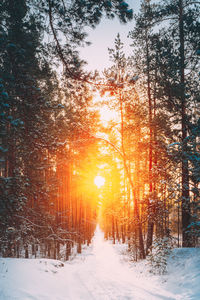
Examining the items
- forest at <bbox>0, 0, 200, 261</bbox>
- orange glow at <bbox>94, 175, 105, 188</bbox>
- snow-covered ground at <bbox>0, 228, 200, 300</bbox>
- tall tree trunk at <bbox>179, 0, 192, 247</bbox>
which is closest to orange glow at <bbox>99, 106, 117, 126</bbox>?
forest at <bbox>0, 0, 200, 261</bbox>

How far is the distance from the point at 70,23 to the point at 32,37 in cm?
137

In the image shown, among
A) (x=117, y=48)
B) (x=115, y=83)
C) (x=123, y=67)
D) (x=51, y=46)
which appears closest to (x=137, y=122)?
(x=123, y=67)

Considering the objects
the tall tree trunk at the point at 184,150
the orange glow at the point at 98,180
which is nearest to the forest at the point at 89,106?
the tall tree trunk at the point at 184,150

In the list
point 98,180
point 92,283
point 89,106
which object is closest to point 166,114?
point 89,106

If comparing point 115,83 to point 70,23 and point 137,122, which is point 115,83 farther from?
point 137,122

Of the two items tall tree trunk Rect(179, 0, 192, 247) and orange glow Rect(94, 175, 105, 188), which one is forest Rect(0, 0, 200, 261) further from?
orange glow Rect(94, 175, 105, 188)

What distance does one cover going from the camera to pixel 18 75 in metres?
5.57

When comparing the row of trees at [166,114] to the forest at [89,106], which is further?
the row of trees at [166,114]

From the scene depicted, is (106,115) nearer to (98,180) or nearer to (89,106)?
(89,106)

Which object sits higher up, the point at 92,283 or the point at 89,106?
the point at 89,106

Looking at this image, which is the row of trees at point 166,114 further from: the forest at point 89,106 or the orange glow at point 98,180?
the orange glow at point 98,180

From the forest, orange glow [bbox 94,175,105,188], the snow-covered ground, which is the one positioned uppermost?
the forest

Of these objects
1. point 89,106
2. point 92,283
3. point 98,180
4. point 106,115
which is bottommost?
point 92,283

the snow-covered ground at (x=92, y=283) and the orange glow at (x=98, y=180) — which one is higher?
the orange glow at (x=98, y=180)
